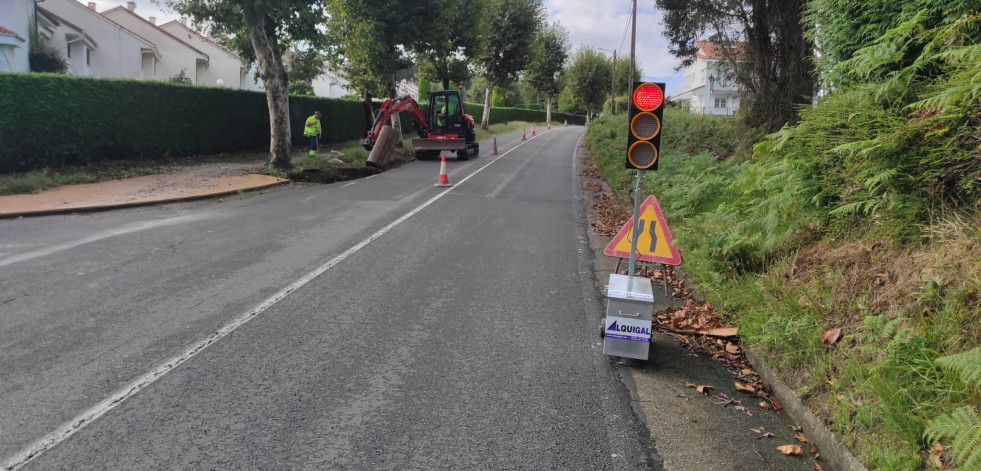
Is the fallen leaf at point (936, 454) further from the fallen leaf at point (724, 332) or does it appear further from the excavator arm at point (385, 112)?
the excavator arm at point (385, 112)

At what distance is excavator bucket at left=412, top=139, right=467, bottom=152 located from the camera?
24750mm

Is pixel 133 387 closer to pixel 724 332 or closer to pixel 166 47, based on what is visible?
pixel 724 332

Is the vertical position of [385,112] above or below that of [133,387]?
above

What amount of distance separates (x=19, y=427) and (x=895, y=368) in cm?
525

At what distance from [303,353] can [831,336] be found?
4015mm

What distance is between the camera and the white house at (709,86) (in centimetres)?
1591

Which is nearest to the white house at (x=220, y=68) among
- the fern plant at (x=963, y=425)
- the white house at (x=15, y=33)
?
the white house at (x=15, y=33)

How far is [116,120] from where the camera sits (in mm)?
16656

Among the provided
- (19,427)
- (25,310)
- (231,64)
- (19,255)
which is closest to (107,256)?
(19,255)

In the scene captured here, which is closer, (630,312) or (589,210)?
(630,312)

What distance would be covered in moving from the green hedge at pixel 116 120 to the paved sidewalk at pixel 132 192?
1.38 metres

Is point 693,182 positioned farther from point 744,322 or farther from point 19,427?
point 19,427

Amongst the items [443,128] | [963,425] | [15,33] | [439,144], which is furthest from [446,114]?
[963,425]

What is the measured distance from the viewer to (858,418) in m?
3.79
